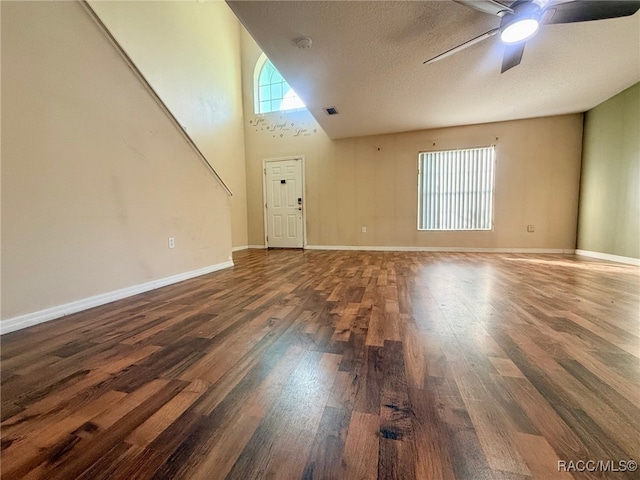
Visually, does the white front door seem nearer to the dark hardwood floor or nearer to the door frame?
the door frame

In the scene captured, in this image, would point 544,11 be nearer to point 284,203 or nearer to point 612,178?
point 612,178

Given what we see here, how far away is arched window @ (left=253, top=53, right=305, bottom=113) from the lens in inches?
240

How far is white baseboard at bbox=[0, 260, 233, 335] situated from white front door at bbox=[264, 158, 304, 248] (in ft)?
10.6

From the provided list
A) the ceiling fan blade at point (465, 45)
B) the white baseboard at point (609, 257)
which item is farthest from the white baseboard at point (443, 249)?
the ceiling fan blade at point (465, 45)

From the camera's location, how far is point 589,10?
1.98 m

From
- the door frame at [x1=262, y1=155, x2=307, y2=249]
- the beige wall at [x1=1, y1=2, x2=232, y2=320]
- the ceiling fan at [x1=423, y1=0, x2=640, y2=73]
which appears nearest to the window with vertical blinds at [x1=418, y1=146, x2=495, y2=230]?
the door frame at [x1=262, y1=155, x2=307, y2=249]

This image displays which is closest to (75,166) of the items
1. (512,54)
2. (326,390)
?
(326,390)

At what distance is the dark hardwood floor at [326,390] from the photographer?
2.50 feet

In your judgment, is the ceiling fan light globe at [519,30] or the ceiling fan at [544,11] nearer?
the ceiling fan at [544,11]

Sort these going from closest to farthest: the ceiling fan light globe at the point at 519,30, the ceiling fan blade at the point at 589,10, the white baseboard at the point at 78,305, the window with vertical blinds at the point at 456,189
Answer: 1. the white baseboard at the point at 78,305
2. the ceiling fan blade at the point at 589,10
3. the ceiling fan light globe at the point at 519,30
4. the window with vertical blinds at the point at 456,189

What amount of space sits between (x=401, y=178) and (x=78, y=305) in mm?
5241

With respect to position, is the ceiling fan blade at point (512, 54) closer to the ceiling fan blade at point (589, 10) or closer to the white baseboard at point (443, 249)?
the ceiling fan blade at point (589, 10)

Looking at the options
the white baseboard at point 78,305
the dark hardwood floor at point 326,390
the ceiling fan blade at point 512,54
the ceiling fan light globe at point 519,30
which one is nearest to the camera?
the dark hardwood floor at point 326,390

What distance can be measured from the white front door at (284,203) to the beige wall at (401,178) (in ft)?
0.67
